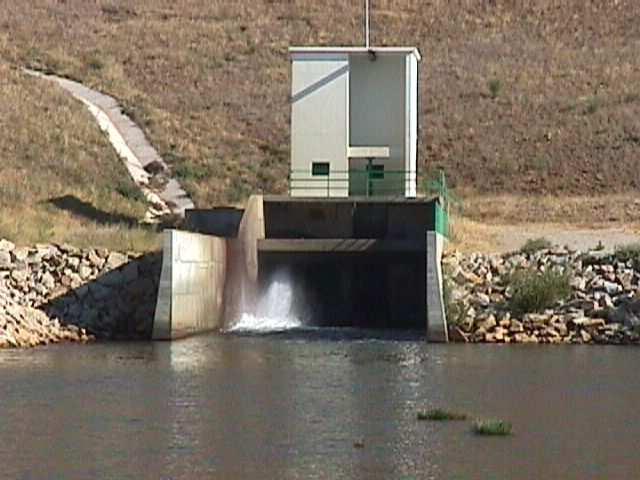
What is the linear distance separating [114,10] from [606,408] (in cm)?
6478

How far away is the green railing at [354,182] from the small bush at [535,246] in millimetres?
3745

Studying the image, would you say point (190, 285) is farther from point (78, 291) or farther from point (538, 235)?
point (538, 235)

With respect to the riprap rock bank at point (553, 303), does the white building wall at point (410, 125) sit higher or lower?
higher

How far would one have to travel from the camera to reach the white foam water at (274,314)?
3535 cm

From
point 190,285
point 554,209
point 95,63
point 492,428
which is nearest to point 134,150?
point 554,209

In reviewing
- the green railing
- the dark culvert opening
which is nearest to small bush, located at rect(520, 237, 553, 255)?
the dark culvert opening

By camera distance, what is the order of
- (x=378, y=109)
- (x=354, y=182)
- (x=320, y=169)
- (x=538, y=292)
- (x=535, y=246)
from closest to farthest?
(x=538, y=292)
(x=535, y=246)
(x=320, y=169)
(x=354, y=182)
(x=378, y=109)

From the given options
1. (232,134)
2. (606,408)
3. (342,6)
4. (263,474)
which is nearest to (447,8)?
(342,6)

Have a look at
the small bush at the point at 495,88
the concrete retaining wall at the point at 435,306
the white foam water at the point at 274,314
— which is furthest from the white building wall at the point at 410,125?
the small bush at the point at 495,88

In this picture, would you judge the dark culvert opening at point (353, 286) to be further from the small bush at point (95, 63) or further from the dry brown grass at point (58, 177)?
the small bush at point (95, 63)

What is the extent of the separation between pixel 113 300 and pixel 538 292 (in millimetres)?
9023

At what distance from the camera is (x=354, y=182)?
135 feet

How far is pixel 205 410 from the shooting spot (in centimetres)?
2055

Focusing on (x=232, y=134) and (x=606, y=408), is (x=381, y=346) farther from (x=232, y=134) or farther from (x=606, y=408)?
(x=232, y=134)
